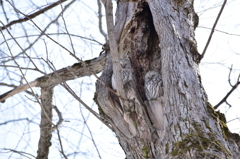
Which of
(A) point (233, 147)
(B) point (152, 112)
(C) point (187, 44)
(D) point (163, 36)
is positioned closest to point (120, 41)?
(D) point (163, 36)

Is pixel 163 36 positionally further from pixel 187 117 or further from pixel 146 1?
pixel 187 117

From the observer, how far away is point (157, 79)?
2475 mm

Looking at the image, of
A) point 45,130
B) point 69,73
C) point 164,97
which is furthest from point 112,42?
point 45,130

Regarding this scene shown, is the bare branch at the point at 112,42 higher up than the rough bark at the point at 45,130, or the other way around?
the rough bark at the point at 45,130

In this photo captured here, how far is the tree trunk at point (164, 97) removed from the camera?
6.44ft

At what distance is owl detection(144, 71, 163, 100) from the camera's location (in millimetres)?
2406

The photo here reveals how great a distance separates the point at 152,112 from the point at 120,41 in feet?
2.77

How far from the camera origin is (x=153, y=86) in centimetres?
243

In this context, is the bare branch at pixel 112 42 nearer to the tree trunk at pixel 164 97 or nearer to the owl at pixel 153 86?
the tree trunk at pixel 164 97

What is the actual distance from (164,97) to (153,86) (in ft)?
0.63

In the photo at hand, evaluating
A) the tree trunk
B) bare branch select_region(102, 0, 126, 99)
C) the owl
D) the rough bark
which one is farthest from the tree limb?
bare branch select_region(102, 0, 126, 99)

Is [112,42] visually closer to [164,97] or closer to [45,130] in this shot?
[164,97]

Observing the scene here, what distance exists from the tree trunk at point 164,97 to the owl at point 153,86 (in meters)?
0.05

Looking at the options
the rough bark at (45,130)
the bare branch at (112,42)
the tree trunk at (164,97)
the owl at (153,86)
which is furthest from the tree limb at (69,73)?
the bare branch at (112,42)
